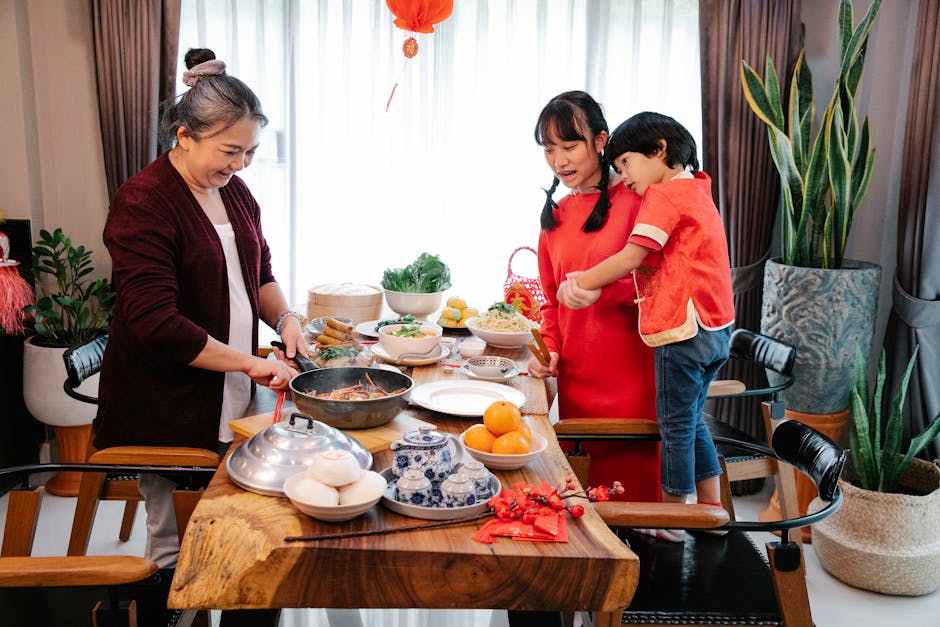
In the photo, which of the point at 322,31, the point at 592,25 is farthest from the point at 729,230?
the point at 322,31

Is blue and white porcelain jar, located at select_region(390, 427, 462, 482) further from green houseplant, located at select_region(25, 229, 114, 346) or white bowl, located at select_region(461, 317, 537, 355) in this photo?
green houseplant, located at select_region(25, 229, 114, 346)

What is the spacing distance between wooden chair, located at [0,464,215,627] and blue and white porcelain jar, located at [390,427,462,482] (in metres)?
0.48

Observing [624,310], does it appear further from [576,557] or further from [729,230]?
[729,230]

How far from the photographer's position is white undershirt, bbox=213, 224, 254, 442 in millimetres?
2088

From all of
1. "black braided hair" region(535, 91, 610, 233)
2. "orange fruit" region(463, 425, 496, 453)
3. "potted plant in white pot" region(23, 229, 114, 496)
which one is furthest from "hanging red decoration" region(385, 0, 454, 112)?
"potted plant in white pot" region(23, 229, 114, 496)

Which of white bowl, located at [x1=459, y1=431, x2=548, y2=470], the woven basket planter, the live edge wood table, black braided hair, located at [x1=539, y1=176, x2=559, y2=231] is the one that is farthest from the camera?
the woven basket planter

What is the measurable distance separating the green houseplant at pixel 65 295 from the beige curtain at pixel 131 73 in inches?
15.1

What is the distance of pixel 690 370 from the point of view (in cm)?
231

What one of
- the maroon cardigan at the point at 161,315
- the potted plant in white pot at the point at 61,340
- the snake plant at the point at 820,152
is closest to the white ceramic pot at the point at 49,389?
the potted plant in white pot at the point at 61,340

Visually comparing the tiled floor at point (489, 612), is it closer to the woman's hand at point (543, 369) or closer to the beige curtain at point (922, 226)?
the beige curtain at point (922, 226)

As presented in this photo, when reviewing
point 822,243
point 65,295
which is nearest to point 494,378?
point 822,243

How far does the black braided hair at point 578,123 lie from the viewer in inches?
90.5

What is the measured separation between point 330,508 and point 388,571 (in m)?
0.14

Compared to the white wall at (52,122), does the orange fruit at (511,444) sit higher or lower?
lower
